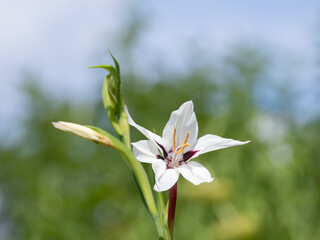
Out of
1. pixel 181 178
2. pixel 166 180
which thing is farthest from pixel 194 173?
pixel 181 178

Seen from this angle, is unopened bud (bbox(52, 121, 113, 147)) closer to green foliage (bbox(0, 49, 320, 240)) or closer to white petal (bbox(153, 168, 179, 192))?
white petal (bbox(153, 168, 179, 192))

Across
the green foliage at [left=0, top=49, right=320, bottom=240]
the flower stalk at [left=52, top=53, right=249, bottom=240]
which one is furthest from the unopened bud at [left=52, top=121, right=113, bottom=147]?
the green foliage at [left=0, top=49, right=320, bottom=240]

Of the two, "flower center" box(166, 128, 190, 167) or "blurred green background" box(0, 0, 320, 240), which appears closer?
"flower center" box(166, 128, 190, 167)

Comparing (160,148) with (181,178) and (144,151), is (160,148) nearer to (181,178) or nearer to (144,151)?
(144,151)

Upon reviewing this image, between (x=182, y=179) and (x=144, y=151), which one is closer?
(x=144, y=151)

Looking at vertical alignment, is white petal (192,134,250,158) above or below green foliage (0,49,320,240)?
above

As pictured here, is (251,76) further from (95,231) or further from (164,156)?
(164,156)

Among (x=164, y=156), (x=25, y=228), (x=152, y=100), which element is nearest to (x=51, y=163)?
(x=25, y=228)
